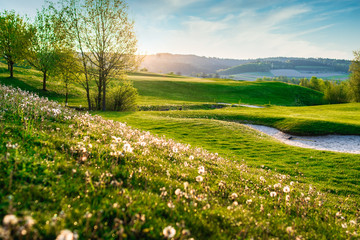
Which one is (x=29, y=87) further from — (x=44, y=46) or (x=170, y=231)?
(x=170, y=231)

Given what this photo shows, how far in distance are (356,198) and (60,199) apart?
43.8ft

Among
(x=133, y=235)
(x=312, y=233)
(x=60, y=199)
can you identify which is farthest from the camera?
(x=312, y=233)

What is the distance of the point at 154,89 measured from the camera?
82750 mm

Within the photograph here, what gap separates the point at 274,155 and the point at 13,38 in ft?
197

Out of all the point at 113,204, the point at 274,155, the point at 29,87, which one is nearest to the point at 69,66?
the point at 29,87

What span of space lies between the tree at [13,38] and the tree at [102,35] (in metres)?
24.5

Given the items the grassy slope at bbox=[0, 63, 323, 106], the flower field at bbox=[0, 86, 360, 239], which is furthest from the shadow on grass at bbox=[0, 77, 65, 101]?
the flower field at bbox=[0, 86, 360, 239]

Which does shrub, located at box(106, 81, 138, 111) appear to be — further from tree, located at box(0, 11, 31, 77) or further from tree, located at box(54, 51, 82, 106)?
tree, located at box(0, 11, 31, 77)

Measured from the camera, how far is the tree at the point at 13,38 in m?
47.2

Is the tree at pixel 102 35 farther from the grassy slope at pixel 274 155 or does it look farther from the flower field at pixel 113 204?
the flower field at pixel 113 204

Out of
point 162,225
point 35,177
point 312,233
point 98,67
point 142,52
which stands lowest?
point 312,233

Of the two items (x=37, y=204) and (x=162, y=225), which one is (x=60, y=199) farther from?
(x=162, y=225)

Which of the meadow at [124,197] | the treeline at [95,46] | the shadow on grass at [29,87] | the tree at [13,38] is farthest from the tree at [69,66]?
the meadow at [124,197]

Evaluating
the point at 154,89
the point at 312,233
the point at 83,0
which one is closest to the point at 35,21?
the point at 83,0
